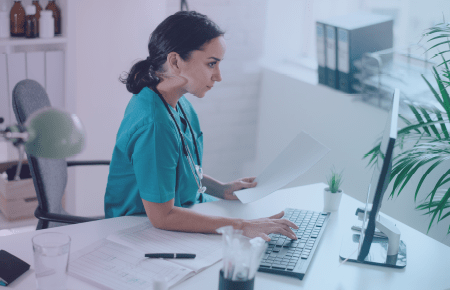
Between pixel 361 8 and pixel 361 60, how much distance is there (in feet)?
2.16

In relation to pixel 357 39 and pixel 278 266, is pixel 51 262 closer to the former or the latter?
pixel 278 266

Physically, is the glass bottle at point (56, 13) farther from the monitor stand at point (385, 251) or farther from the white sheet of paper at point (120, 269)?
the monitor stand at point (385, 251)

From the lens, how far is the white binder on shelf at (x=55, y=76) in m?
2.32

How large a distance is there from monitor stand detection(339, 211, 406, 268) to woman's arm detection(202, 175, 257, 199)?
434 mm

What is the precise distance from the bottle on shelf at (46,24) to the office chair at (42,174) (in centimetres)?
63

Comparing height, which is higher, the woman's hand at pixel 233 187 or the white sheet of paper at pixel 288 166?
the white sheet of paper at pixel 288 166

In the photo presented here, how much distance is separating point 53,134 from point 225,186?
0.96 meters

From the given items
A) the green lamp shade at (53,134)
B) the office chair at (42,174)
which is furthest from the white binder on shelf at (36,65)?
the green lamp shade at (53,134)

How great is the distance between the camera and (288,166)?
158cm

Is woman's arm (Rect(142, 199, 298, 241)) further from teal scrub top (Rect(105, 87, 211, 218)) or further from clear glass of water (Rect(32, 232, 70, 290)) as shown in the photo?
Result: clear glass of water (Rect(32, 232, 70, 290))

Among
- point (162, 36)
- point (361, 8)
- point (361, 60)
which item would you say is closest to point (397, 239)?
point (162, 36)

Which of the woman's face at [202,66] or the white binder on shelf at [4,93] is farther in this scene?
the white binder on shelf at [4,93]

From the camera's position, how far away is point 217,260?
1.24m

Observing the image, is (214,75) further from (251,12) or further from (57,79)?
(251,12)
